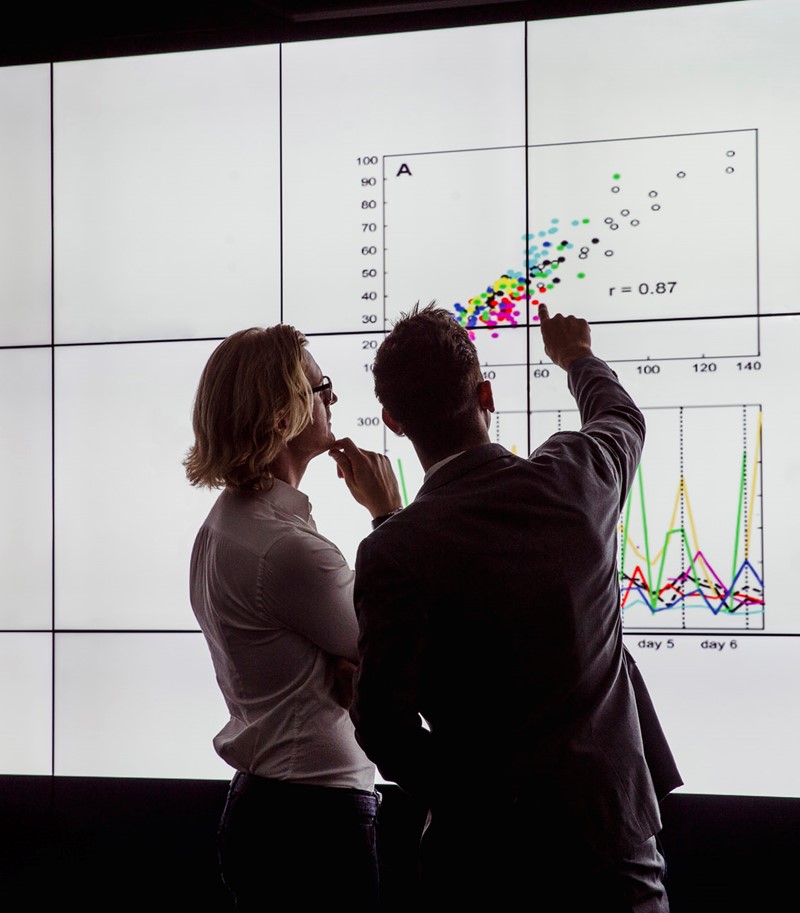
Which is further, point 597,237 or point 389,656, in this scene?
point 597,237

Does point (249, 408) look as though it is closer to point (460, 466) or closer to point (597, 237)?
point (460, 466)

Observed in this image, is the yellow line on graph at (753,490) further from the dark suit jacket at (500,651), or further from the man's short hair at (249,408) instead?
the man's short hair at (249,408)

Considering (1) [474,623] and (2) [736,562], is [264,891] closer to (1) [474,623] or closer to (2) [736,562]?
(1) [474,623]

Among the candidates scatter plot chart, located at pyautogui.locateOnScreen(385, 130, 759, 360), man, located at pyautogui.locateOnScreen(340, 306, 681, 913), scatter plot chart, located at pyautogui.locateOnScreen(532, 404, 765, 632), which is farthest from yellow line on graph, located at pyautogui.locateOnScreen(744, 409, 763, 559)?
man, located at pyautogui.locateOnScreen(340, 306, 681, 913)

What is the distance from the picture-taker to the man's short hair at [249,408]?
1.64m

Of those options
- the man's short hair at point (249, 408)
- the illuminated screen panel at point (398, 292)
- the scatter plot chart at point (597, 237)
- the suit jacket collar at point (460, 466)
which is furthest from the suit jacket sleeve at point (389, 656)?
the scatter plot chart at point (597, 237)

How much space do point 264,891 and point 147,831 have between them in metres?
1.22

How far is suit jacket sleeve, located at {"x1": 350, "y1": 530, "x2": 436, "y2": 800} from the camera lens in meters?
1.32

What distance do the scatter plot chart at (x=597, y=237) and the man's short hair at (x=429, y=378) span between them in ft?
3.36

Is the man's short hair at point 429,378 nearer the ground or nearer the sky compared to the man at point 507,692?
nearer the sky

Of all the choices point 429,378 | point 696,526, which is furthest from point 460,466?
point 696,526

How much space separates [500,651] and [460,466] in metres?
0.27

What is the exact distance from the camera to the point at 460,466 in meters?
1.40

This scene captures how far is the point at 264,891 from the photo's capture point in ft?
5.11
